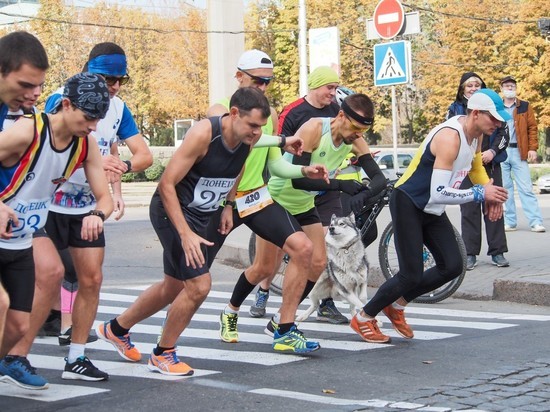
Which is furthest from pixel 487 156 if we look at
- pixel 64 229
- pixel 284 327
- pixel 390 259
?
pixel 64 229

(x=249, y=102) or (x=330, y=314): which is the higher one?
(x=249, y=102)

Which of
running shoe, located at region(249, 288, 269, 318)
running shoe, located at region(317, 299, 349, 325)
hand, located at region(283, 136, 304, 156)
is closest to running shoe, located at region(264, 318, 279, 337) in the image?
running shoe, located at region(317, 299, 349, 325)

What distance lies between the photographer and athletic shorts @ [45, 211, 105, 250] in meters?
6.66

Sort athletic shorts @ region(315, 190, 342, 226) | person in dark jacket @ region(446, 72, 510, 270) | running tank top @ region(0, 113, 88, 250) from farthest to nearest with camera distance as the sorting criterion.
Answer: person in dark jacket @ region(446, 72, 510, 270), athletic shorts @ region(315, 190, 342, 226), running tank top @ region(0, 113, 88, 250)

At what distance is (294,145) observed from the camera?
24.3 ft

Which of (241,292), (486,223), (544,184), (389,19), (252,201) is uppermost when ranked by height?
(389,19)

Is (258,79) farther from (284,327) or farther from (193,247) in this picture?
(193,247)

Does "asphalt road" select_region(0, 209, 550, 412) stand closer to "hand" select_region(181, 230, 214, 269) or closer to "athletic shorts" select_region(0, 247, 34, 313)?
"athletic shorts" select_region(0, 247, 34, 313)

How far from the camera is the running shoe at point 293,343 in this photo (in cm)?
738

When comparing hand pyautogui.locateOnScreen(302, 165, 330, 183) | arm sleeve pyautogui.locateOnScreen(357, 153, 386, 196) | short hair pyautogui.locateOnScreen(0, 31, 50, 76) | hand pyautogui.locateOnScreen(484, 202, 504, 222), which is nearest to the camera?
short hair pyautogui.locateOnScreen(0, 31, 50, 76)

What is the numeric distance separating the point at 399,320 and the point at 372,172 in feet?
4.43

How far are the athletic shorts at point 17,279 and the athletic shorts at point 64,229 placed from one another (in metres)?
0.89

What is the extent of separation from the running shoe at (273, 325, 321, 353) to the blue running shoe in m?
1.85

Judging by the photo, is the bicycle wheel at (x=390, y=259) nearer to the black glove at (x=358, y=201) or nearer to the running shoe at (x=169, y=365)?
the black glove at (x=358, y=201)
